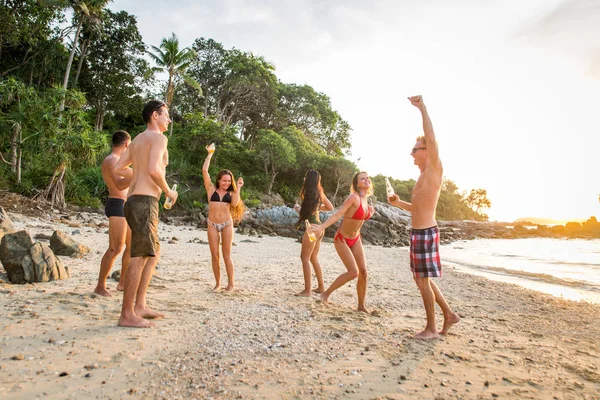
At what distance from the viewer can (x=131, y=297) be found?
3451mm

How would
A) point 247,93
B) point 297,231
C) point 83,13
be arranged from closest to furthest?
point 297,231
point 83,13
point 247,93

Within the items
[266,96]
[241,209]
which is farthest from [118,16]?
[241,209]

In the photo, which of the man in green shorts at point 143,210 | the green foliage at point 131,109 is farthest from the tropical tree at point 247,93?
the man in green shorts at point 143,210

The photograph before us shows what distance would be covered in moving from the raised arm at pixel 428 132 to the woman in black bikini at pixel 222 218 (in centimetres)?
277

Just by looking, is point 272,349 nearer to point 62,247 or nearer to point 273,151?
point 62,247

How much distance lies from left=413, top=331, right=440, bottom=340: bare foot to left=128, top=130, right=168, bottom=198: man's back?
306cm

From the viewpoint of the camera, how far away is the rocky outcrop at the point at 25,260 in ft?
15.7

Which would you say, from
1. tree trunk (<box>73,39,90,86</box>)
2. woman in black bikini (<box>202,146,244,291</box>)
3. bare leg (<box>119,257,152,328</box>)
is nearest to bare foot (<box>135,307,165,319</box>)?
bare leg (<box>119,257,152,328</box>)

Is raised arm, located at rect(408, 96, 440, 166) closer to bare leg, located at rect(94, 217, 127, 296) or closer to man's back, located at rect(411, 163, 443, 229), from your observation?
man's back, located at rect(411, 163, 443, 229)

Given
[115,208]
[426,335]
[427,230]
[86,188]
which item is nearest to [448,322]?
[426,335]

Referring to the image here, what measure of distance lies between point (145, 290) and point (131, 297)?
25 centimetres

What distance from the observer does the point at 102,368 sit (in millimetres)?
2568

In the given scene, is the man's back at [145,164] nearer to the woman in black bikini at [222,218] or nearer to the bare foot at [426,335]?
the woman in black bikini at [222,218]

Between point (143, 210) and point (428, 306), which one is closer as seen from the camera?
point (143, 210)
